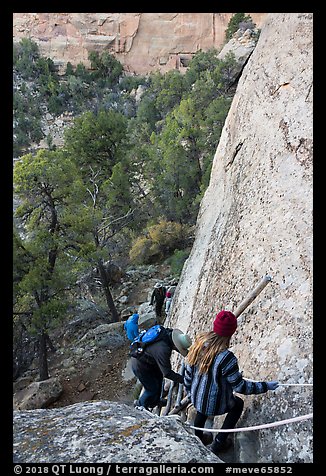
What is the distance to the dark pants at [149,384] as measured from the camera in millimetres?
4129

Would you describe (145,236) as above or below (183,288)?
above

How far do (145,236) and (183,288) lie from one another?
32.3 ft

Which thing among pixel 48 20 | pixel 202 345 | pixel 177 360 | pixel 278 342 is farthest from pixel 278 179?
pixel 48 20

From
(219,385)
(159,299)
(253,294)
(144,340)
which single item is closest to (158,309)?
(159,299)

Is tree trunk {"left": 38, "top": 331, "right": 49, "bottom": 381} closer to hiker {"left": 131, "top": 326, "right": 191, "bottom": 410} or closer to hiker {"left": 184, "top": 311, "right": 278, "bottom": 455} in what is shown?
hiker {"left": 131, "top": 326, "right": 191, "bottom": 410}

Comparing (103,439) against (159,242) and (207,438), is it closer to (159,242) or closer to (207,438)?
(207,438)

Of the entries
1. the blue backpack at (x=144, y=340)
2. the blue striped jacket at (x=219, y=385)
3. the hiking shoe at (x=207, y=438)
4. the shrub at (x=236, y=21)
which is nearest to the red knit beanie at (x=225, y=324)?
the blue striped jacket at (x=219, y=385)

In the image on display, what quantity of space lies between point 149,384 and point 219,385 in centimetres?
149

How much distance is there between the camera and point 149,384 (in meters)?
4.30

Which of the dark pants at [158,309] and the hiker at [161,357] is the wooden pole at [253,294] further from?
the dark pants at [158,309]

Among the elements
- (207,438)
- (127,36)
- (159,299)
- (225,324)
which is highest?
(127,36)

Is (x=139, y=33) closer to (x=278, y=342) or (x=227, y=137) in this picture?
(x=227, y=137)

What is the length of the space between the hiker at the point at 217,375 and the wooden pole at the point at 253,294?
3.94 ft

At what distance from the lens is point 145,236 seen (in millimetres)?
17828
